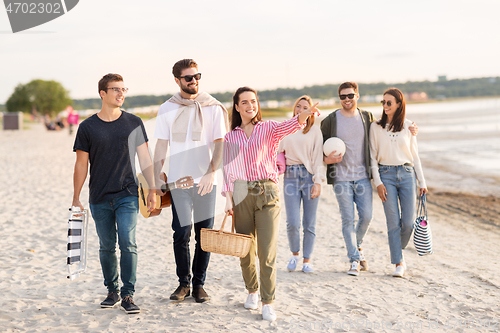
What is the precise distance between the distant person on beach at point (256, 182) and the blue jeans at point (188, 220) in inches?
9.9

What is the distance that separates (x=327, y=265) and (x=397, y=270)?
0.90 meters

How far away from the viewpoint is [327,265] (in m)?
5.85

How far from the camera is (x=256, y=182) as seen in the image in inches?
158

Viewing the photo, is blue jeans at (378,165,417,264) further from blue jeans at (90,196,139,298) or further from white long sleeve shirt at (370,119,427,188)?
blue jeans at (90,196,139,298)

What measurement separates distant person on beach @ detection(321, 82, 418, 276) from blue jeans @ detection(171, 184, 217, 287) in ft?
5.34

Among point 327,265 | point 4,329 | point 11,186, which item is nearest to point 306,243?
point 327,265

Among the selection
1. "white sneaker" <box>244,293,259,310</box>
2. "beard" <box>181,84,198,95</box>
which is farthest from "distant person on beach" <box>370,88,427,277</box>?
"beard" <box>181,84,198,95</box>

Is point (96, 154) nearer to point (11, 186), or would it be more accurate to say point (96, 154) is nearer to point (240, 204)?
point (240, 204)

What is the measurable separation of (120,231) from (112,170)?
1.78 feet

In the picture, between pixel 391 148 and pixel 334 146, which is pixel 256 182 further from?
pixel 391 148

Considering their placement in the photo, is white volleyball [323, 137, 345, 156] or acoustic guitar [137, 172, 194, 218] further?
white volleyball [323, 137, 345, 156]

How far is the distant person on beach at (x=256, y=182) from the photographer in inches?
157

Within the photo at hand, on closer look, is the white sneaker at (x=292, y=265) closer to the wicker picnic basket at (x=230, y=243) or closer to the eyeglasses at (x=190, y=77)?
the wicker picnic basket at (x=230, y=243)

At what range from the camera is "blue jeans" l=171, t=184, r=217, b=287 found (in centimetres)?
417
